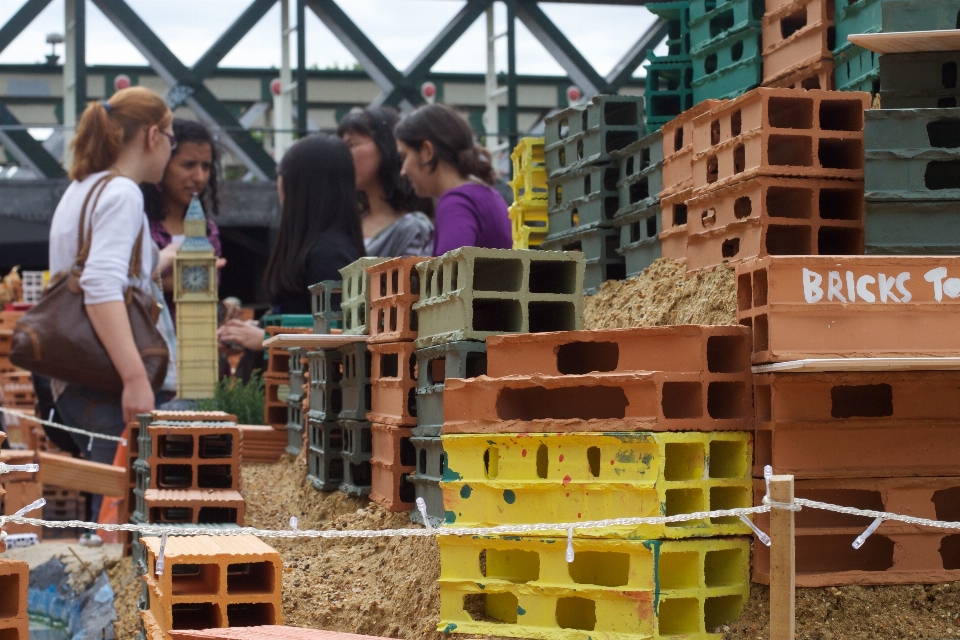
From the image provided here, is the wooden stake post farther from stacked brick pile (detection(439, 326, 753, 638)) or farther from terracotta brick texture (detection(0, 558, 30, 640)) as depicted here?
terracotta brick texture (detection(0, 558, 30, 640))

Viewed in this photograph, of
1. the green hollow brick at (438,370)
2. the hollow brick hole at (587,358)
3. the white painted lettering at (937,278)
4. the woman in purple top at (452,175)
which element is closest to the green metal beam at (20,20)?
the woman in purple top at (452,175)

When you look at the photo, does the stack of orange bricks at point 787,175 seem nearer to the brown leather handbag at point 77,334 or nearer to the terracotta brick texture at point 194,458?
the terracotta brick texture at point 194,458

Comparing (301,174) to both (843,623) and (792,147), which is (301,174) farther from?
(843,623)

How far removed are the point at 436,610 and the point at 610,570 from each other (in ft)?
3.08

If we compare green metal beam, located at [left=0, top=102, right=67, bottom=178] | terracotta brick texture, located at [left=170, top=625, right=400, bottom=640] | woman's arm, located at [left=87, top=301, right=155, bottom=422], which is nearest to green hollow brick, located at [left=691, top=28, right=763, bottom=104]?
woman's arm, located at [left=87, top=301, right=155, bottom=422]

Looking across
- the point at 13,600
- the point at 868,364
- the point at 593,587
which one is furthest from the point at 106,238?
the point at 868,364

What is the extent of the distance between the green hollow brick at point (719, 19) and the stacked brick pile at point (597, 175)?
693 mm

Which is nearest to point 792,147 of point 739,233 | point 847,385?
point 739,233

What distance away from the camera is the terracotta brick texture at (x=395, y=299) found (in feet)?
24.2

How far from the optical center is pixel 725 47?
9000 millimetres

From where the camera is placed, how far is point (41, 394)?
11484 mm

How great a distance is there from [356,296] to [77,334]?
2.17m

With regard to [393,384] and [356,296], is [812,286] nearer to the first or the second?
[393,384]

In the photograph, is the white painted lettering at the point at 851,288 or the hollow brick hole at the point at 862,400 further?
the hollow brick hole at the point at 862,400
